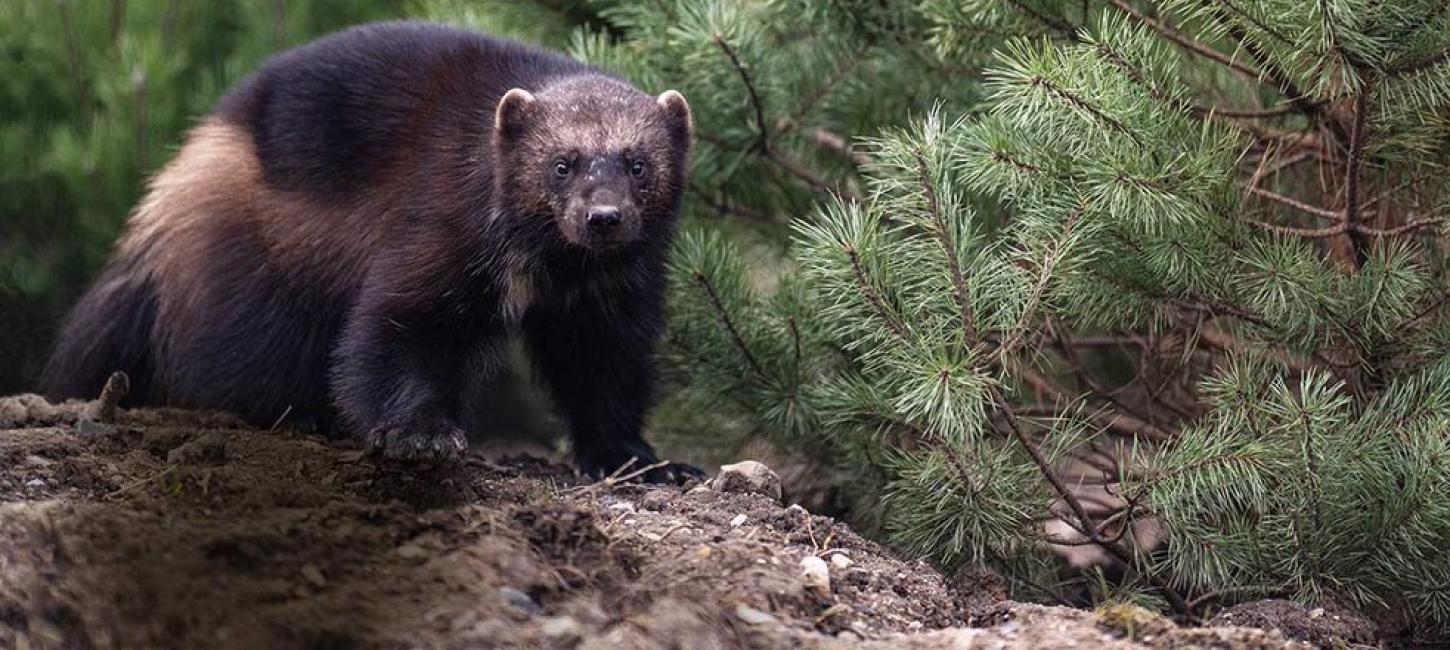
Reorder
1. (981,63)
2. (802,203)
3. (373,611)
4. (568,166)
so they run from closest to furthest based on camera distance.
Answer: (373,611) < (568,166) < (981,63) < (802,203)

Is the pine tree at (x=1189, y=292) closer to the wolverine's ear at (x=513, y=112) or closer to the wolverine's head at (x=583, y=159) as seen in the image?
the wolverine's head at (x=583, y=159)

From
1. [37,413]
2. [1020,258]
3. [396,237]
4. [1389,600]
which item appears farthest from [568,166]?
[1389,600]

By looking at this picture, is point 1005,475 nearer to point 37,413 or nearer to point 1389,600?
point 1389,600

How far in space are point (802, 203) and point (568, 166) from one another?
140 centimetres

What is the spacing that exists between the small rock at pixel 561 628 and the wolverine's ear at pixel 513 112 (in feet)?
6.57

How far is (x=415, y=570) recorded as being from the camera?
2914mm

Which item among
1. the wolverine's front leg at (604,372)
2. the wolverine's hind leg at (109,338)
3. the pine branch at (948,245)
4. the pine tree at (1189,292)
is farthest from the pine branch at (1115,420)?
the wolverine's hind leg at (109,338)

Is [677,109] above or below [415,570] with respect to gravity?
above

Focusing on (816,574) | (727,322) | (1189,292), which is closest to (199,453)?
(816,574)

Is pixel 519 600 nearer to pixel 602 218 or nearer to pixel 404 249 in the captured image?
pixel 602 218

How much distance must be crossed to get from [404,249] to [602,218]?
610 mm

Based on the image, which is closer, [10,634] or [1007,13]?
[10,634]

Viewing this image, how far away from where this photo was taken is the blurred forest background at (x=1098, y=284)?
3.91m

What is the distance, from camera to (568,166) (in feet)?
14.8
